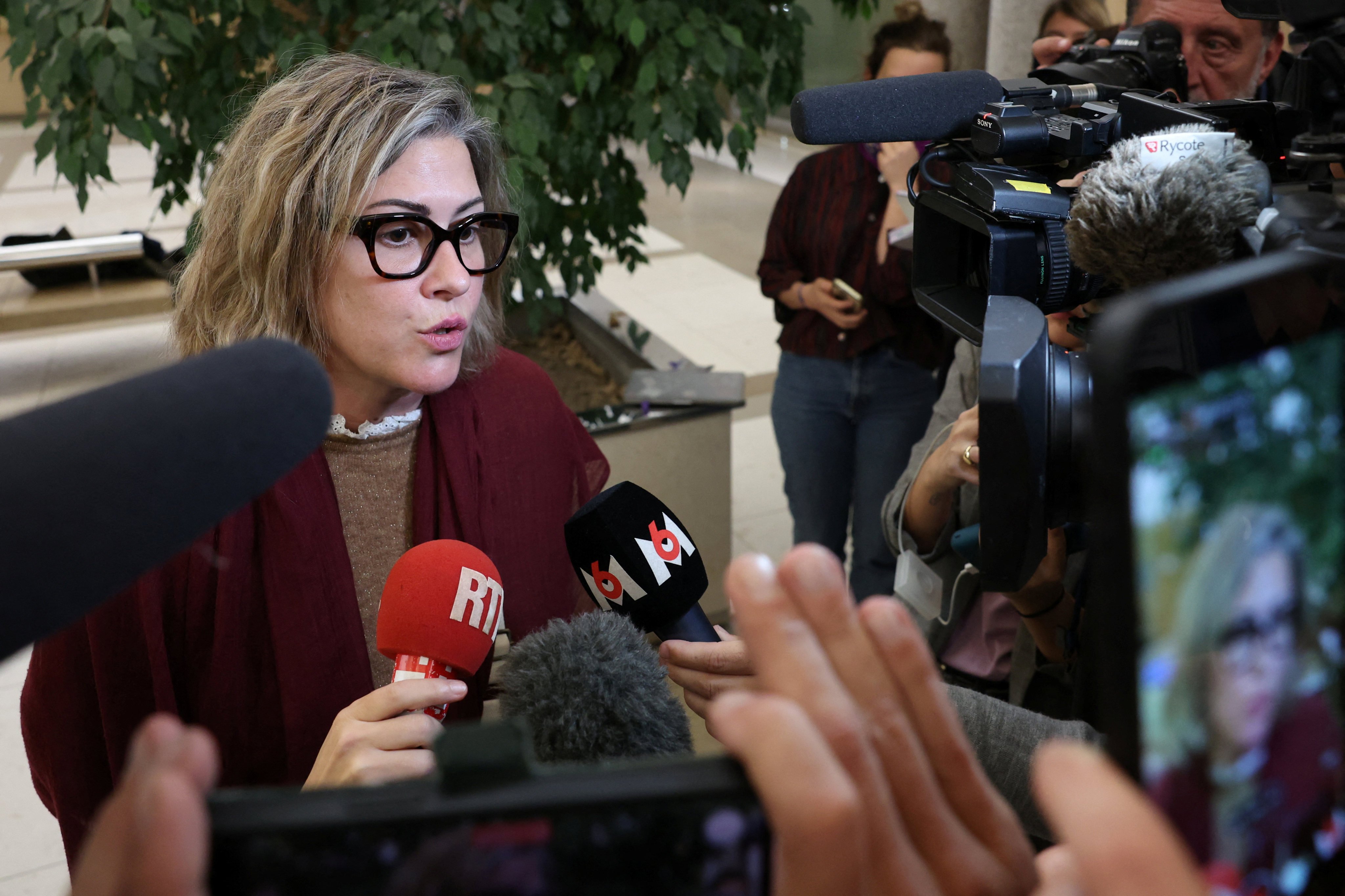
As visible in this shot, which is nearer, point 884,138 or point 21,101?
point 884,138

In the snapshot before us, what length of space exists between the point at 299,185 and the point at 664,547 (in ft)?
1.96

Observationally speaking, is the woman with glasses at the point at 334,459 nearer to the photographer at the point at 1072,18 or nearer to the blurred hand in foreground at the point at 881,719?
the blurred hand in foreground at the point at 881,719

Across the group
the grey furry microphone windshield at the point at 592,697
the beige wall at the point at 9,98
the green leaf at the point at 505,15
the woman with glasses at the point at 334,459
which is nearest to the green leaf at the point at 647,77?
the green leaf at the point at 505,15

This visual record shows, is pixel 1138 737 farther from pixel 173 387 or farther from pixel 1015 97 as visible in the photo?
pixel 1015 97

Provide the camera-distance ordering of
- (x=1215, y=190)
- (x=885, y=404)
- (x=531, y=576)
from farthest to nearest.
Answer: (x=885, y=404)
(x=531, y=576)
(x=1215, y=190)

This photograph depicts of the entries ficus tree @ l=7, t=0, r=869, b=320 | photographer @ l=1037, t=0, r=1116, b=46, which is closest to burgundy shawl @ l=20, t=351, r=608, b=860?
ficus tree @ l=7, t=0, r=869, b=320

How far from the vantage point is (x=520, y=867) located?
0.36m

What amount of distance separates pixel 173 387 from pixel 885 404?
2146 millimetres

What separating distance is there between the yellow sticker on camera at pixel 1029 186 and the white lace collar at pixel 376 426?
0.75 meters

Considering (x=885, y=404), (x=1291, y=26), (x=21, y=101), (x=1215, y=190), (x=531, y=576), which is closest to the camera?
(x=1215, y=190)

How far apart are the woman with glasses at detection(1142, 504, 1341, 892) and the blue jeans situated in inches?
75.6

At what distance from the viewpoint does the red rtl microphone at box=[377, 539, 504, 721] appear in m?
0.82

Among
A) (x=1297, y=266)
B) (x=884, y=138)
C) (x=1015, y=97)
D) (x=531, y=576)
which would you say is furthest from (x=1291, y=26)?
(x=531, y=576)

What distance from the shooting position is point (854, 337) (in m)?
2.37
